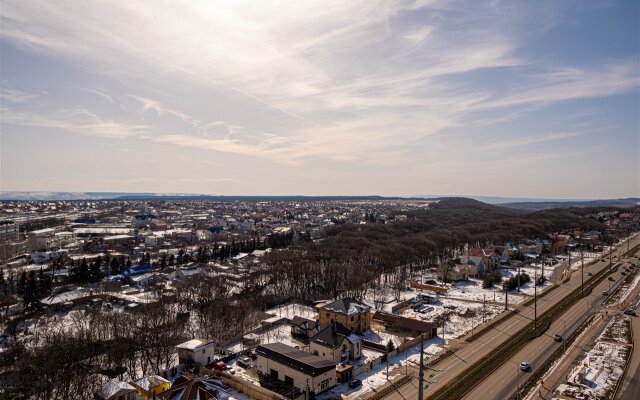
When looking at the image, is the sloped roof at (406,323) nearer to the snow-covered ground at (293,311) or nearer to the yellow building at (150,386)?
the snow-covered ground at (293,311)

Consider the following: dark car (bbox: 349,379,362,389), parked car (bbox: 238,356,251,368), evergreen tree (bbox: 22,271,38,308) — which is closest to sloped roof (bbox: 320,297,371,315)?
parked car (bbox: 238,356,251,368)

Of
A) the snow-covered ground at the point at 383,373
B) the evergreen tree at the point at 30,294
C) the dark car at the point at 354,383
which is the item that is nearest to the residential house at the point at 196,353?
the snow-covered ground at the point at 383,373

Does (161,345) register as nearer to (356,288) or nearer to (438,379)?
(438,379)

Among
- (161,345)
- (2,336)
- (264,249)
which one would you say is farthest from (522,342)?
(264,249)

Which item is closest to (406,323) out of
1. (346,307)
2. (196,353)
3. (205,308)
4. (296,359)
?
(346,307)

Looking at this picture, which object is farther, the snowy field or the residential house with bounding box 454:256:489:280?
the residential house with bounding box 454:256:489:280

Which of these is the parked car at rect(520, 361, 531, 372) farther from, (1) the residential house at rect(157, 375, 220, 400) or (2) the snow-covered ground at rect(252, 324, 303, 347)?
(1) the residential house at rect(157, 375, 220, 400)
